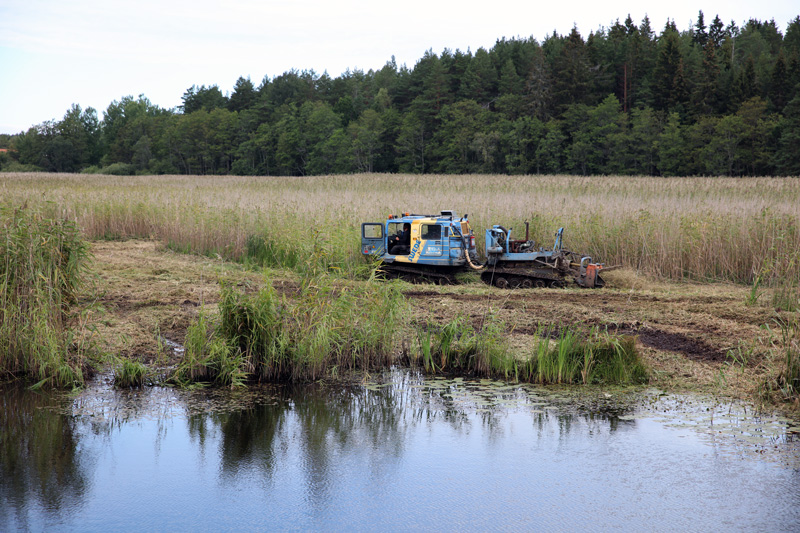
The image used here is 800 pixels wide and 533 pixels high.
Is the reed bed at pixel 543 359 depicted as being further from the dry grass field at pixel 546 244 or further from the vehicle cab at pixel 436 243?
the vehicle cab at pixel 436 243

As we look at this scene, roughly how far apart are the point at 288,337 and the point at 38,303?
2.70 meters

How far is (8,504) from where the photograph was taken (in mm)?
4516

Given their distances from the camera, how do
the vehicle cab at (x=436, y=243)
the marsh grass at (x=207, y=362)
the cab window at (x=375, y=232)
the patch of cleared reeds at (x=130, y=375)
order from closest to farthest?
the patch of cleared reeds at (x=130, y=375) < the marsh grass at (x=207, y=362) < the vehicle cab at (x=436, y=243) < the cab window at (x=375, y=232)

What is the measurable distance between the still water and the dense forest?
37648 mm

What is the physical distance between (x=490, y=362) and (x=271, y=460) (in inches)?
120

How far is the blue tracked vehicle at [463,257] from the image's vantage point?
12117 millimetres

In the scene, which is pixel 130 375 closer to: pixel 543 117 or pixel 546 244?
pixel 546 244

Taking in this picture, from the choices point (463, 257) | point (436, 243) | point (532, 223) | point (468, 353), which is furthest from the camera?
point (532, 223)

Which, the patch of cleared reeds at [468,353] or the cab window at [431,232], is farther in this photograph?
the cab window at [431,232]

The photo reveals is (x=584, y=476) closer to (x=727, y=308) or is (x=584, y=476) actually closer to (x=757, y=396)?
(x=757, y=396)

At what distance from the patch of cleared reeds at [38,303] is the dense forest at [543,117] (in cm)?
3947

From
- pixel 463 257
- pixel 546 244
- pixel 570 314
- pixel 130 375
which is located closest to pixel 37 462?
pixel 130 375

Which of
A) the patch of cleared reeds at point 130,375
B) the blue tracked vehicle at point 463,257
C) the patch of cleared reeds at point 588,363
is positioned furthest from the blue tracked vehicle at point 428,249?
the patch of cleared reeds at point 130,375

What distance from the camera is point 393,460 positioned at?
5.44 m
